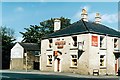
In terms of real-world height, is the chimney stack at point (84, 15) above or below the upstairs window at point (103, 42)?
above

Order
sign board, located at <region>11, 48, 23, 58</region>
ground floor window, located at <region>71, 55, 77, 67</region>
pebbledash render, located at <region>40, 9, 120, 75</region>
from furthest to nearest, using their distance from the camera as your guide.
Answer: sign board, located at <region>11, 48, 23, 58</region>, ground floor window, located at <region>71, 55, 77, 67</region>, pebbledash render, located at <region>40, 9, 120, 75</region>

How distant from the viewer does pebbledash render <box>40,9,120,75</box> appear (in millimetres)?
37281

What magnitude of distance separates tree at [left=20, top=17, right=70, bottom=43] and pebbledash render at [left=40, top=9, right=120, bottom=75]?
3200cm

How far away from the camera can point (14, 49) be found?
54438 mm

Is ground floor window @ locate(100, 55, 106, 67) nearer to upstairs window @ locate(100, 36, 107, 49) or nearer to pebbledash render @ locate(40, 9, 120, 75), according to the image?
pebbledash render @ locate(40, 9, 120, 75)

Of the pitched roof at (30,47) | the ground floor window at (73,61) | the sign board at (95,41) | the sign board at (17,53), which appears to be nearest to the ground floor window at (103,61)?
the sign board at (95,41)

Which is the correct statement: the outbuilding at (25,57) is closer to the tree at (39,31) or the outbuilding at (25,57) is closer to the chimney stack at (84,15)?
the chimney stack at (84,15)

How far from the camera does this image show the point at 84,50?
1476 inches

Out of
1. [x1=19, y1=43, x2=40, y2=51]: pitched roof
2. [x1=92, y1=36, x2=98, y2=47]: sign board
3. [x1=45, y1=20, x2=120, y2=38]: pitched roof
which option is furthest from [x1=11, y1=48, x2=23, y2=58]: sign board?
[x1=92, y1=36, x2=98, y2=47]: sign board

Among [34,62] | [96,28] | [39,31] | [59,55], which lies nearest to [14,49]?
[34,62]

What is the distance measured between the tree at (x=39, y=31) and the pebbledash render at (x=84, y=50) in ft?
105

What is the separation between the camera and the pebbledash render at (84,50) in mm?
37281

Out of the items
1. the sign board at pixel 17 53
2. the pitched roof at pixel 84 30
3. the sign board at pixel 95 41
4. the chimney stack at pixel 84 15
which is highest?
the chimney stack at pixel 84 15

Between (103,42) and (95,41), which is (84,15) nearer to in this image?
(103,42)
